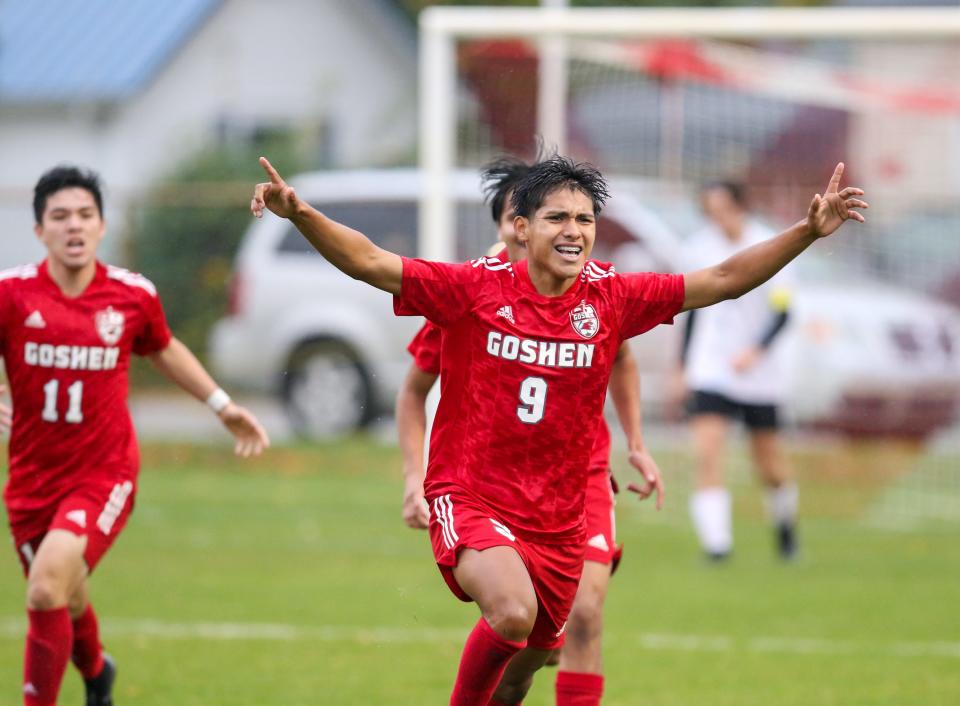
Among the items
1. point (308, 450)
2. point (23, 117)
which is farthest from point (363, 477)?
point (23, 117)

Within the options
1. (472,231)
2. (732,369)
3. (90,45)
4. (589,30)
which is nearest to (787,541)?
(732,369)

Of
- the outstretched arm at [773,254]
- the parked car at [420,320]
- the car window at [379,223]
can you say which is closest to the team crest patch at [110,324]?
the outstretched arm at [773,254]

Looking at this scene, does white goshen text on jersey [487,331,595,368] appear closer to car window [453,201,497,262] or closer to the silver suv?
car window [453,201,497,262]

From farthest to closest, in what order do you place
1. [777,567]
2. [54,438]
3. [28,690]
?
[777,567] → [54,438] → [28,690]

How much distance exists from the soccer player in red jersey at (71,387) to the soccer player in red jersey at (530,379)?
152cm

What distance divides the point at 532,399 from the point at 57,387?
2020mm

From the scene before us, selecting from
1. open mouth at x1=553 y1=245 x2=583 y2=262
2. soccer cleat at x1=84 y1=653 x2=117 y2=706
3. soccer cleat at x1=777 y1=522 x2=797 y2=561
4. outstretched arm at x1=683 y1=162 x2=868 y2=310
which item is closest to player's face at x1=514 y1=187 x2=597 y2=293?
open mouth at x1=553 y1=245 x2=583 y2=262

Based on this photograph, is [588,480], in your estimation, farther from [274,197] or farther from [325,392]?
[325,392]

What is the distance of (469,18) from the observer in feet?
35.4

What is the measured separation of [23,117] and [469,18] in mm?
16715

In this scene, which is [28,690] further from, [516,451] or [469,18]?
[469,18]

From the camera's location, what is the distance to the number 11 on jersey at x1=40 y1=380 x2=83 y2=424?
241 inches

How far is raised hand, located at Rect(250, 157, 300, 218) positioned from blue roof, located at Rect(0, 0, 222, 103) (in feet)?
71.3

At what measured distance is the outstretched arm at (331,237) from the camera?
4566 mm
